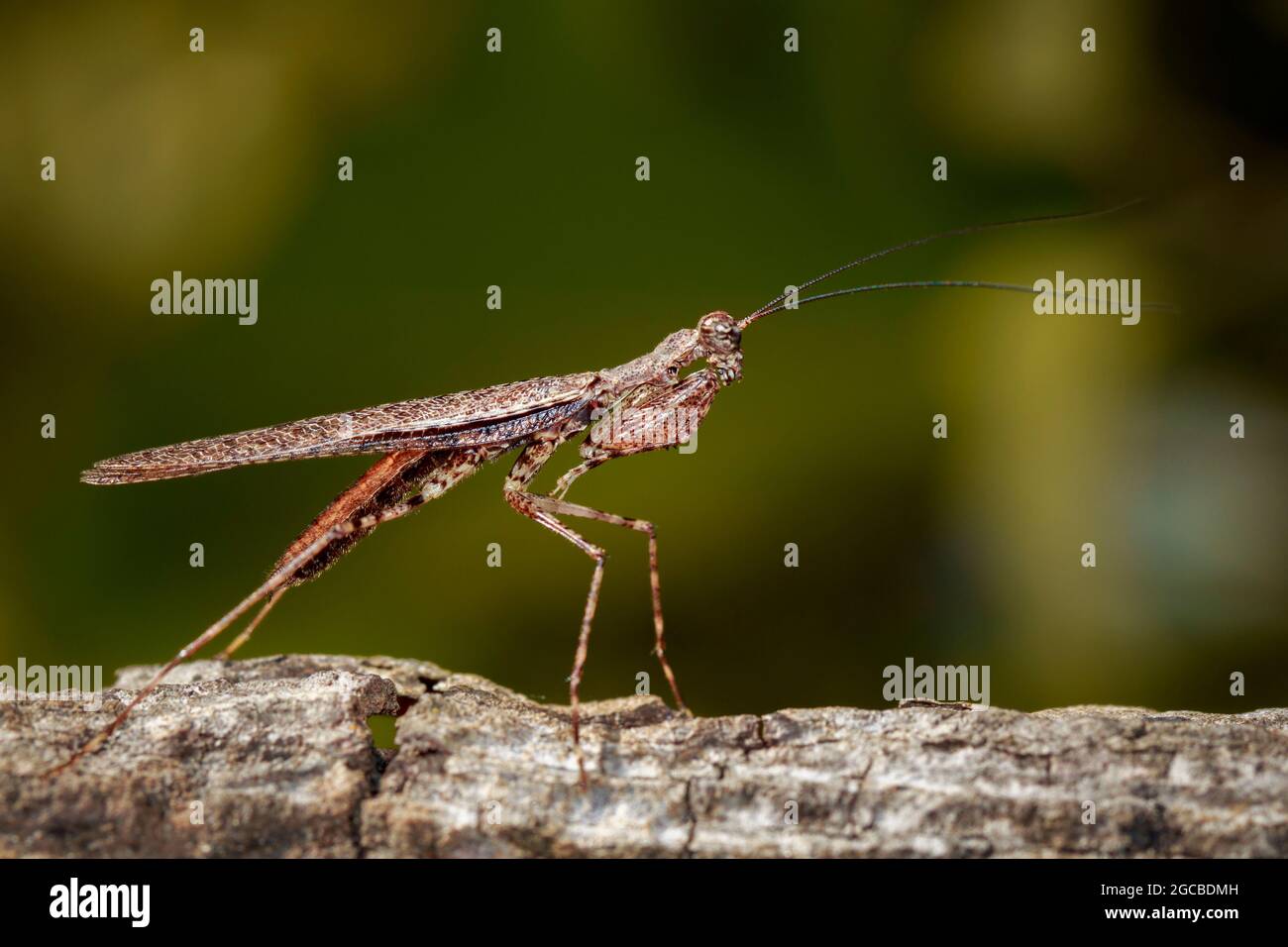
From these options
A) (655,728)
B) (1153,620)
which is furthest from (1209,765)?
(1153,620)

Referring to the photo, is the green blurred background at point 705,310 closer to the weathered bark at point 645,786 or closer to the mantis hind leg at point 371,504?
the mantis hind leg at point 371,504

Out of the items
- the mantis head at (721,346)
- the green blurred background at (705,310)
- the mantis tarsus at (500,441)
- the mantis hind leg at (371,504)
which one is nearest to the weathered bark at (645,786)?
the mantis tarsus at (500,441)

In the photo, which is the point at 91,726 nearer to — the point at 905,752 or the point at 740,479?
the point at 905,752

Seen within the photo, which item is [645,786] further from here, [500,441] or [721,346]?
[721,346]

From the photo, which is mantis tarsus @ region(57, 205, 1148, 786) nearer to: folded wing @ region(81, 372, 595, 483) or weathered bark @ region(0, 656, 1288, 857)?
folded wing @ region(81, 372, 595, 483)

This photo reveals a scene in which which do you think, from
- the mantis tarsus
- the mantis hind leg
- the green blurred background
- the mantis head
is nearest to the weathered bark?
the mantis tarsus
